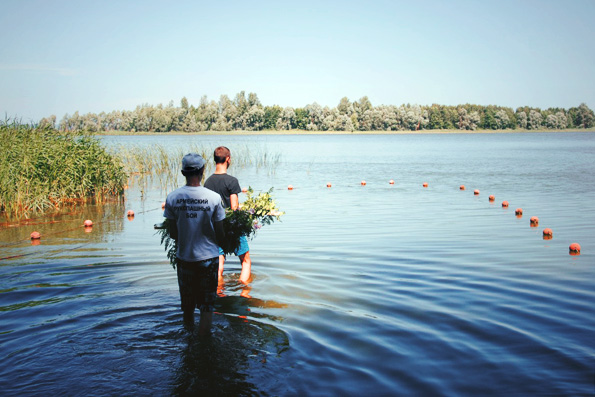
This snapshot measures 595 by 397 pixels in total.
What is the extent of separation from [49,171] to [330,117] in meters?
113

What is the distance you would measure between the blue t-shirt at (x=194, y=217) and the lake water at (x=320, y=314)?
1.10 m

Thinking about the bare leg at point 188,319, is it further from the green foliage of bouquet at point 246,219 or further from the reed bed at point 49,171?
the reed bed at point 49,171

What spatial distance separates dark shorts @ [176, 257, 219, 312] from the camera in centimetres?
545

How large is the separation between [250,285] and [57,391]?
157 inches

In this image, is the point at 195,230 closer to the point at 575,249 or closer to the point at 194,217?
the point at 194,217

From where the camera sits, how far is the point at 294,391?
4762mm

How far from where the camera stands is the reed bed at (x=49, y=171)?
638 inches

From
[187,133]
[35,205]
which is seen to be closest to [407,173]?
[35,205]

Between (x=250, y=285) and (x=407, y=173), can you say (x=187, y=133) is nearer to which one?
(x=407, y=173)

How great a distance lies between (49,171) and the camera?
17.6 meters

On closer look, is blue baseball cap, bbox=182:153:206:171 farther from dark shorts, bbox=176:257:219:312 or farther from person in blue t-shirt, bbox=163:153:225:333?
dark shorts, bbox=176:257:219:312

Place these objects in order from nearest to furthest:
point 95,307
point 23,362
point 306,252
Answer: point 23,362 < point 95,307 < point 306,252

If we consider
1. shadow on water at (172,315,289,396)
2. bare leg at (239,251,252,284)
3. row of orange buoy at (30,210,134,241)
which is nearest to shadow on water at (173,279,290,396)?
shadow on water at (172,315,289,396)

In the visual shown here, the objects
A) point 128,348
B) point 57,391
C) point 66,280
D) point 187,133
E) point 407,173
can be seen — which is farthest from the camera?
point 187,133
